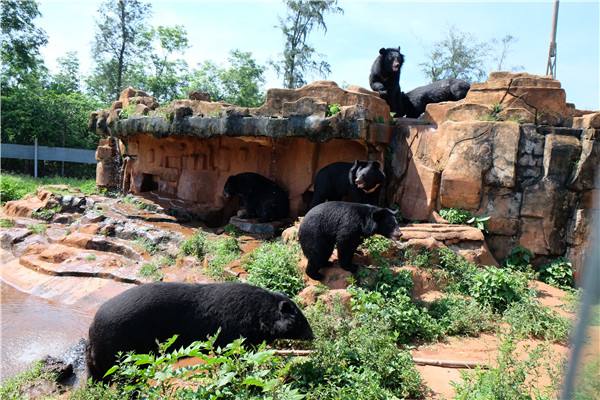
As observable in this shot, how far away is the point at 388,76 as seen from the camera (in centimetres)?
1080

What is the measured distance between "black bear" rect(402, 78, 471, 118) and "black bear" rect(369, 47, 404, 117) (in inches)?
29.0

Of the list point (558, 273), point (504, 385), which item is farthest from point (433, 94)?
point (504, 385)

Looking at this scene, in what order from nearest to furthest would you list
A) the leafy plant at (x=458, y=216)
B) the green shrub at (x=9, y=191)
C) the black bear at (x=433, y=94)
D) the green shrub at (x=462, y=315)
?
the green shrub at (x=462, y=315) < the leafy plant at (x=458, y=216) < the black bear at (x=433, y=94) < the green shrub at (x=9, y=191)

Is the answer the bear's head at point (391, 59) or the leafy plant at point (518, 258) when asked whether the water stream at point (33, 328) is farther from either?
the bear's head at point (391, 59)

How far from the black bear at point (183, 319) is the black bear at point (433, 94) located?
8847mm

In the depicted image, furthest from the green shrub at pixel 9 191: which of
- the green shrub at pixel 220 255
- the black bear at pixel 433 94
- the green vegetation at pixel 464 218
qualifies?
the green vegetation at pixel 464 218

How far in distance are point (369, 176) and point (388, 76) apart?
15.5 ft

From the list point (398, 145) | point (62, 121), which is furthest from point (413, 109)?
point (62, 121)

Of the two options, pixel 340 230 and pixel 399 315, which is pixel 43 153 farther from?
pixel 399 315

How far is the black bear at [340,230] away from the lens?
18.2ft

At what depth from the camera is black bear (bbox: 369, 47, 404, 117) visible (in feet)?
34.6

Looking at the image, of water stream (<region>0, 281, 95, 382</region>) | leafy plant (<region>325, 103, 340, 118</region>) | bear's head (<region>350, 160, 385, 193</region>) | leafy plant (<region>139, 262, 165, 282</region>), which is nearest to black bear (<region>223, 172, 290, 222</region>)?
leafy plant (<region>325, 103, 340, 118</region>)

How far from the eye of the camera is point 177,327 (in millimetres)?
3709

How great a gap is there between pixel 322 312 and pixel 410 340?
1135 mm
